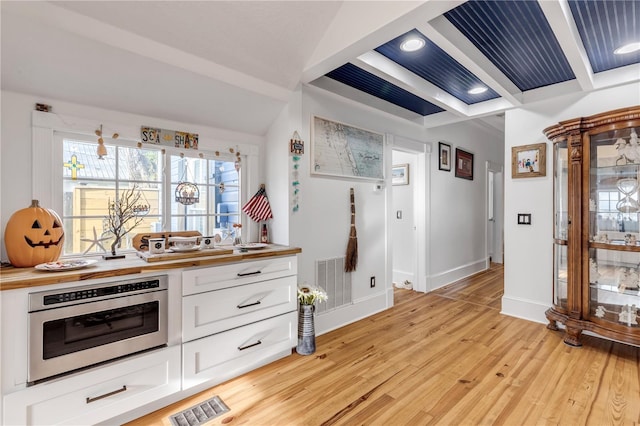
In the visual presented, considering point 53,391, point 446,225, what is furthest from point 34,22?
point 446,225

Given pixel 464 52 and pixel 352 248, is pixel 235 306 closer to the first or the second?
pixel 352 248

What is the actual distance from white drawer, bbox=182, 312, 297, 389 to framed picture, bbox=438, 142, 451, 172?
317 centimetres

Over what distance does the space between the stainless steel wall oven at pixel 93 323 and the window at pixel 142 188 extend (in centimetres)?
53

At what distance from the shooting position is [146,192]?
7.61ft

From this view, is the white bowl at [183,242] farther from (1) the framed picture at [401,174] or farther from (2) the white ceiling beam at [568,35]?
(1) the framed picture at [401,174]

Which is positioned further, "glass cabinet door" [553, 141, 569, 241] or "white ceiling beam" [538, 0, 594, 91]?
"glass cabinet door" [553, 141, 569, 241]

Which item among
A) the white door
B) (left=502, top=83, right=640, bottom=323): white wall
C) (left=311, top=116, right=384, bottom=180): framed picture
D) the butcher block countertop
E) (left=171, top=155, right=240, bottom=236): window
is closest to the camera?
the butcher block countertop

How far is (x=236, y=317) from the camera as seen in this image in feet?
7.01

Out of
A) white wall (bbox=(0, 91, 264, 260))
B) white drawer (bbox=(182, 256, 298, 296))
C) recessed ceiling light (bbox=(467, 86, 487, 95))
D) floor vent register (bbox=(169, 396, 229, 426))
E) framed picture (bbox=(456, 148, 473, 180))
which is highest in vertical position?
recessed ceiling light (bbox=(467, 86, 487, 95))

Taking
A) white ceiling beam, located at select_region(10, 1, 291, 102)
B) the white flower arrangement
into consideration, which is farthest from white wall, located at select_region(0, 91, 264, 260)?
the white flower arrangement

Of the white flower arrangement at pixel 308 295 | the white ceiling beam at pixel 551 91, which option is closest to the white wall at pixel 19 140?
the white flower arrangement at pixel 308 295

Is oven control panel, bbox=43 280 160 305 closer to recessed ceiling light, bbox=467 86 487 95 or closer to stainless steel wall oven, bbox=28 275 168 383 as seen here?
stainless steel wall oven, bbox=28 275 168 383

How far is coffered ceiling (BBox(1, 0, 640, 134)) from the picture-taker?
1.67 metres

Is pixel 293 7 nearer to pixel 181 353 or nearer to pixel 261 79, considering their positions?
pixel 261 79
